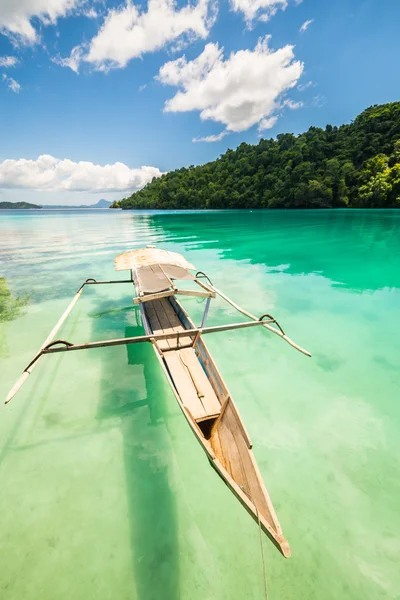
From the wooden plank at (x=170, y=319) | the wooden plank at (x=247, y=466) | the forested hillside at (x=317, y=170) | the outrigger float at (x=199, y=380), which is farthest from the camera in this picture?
the forested hillside at (x=317, y=170)

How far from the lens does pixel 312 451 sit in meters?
5.09

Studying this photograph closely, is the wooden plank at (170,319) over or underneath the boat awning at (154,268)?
underneath

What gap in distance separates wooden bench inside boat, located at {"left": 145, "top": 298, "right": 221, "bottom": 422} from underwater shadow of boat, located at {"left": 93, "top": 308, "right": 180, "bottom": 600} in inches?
42.5

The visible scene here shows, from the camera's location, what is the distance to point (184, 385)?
5176mm

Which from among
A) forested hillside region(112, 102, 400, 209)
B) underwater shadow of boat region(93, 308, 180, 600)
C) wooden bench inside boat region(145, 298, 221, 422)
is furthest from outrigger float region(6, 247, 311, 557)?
forested hillside region(112, 102, 400, 209)

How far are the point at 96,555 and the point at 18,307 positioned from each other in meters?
11.0

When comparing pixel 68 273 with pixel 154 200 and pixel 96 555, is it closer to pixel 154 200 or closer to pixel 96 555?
pixel 96 555

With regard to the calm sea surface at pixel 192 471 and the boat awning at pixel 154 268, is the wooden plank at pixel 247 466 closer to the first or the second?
the calm sea surface at pixel 192 471

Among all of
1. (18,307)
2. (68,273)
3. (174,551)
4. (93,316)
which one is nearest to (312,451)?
(174,551)

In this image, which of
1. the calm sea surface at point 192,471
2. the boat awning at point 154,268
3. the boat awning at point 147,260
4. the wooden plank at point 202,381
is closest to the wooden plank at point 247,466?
the wooden plank at point 202,381

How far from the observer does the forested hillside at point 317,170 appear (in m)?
69.0

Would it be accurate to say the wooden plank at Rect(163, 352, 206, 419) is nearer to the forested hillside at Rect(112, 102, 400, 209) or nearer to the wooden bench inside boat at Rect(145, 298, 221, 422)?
the wooden bench inside boat at Rect(145, 298, 221, 422)

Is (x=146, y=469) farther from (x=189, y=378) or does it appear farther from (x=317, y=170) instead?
(x=317, y=170)

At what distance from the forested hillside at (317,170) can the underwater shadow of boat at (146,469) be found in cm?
7737
